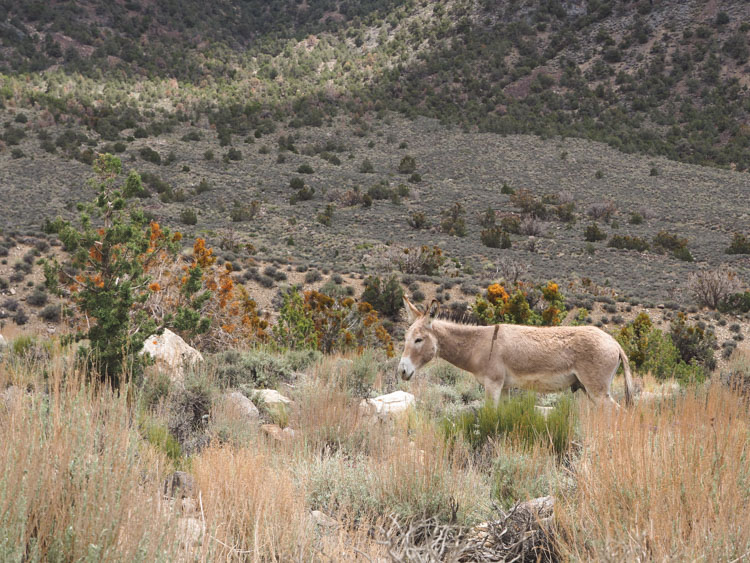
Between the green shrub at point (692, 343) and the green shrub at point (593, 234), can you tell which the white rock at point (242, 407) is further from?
the green shrub at point (593, 234)

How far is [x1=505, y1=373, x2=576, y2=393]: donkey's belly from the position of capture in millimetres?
5656

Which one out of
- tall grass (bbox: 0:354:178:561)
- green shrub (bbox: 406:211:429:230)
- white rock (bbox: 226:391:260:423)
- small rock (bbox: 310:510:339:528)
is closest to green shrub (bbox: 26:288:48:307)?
white rock (bbox: 226:391:260:423)

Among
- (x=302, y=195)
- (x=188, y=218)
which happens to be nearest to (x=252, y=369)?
(x=188, y=218)

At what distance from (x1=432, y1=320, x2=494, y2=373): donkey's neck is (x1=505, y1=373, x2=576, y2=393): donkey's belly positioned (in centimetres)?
45

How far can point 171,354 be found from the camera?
7961 mm

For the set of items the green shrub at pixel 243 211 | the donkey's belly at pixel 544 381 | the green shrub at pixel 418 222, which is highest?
the green shrub at pixel 243 211

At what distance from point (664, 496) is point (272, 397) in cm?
486

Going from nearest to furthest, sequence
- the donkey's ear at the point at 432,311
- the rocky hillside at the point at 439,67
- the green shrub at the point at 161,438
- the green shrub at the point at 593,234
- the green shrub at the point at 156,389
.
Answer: the green shrub at the point at 161,438
the donkey's ear at the point at 432,311
the green shrub at the point at 156,389
the green shrub at the point at 593,234
the rocky hillside at the point at 439,67

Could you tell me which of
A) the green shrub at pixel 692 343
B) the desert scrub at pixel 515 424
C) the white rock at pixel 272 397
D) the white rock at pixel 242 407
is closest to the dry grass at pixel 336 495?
the desert scrub at pixel 515 424

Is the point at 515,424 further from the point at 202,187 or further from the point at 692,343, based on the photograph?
the point at 202,187

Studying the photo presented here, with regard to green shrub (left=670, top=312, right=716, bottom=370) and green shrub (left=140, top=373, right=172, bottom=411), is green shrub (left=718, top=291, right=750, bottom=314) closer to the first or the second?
green shrub (left=670, top=312, right=716, bottom=370)

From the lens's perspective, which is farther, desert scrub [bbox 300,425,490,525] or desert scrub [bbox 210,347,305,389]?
desert scrub [bbox 210,347,305,389]

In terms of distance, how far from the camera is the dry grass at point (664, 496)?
248 centimetres

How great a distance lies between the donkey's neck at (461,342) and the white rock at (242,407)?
2003 mm
